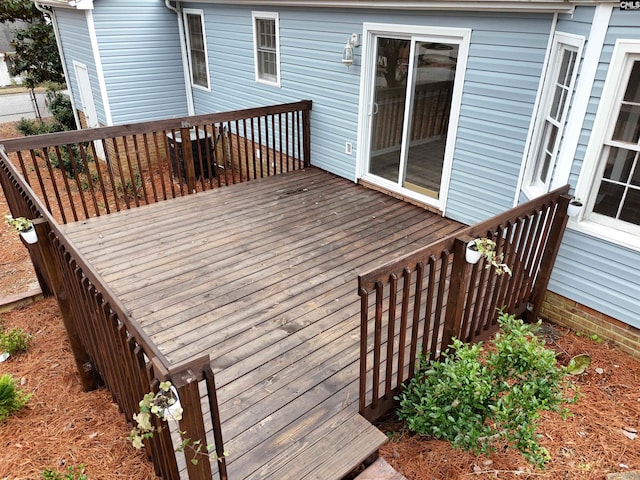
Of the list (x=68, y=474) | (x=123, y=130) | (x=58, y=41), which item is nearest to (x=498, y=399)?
(x=68, y=474)

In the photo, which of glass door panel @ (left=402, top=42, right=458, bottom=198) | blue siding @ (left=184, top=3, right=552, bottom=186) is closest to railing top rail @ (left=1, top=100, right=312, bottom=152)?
blue siding @ (left=184, top=3, right=552, bottom=186)

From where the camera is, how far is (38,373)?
10.7 ft

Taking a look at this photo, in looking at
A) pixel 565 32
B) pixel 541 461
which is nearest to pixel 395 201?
pixel 565 32

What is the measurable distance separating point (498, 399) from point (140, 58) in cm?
909

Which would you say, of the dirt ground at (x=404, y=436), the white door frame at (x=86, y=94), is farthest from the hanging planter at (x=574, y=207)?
the white door frame at (x=86, y=94)

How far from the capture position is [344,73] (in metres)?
5.77

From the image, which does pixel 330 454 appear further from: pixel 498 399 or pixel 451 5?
pixel 451 5

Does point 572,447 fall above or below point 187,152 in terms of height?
below

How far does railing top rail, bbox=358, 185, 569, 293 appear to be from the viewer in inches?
89.7

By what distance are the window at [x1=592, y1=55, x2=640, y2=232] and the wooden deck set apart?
172 cm

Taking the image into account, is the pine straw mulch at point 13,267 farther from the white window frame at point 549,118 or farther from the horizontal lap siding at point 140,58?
the white window frame at point 549,118

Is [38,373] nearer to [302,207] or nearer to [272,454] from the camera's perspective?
[272,454]

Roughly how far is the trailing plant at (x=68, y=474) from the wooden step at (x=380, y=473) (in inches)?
59.4

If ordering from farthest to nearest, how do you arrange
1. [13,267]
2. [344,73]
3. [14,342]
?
[344,73] < [13,267] < [14,342]
